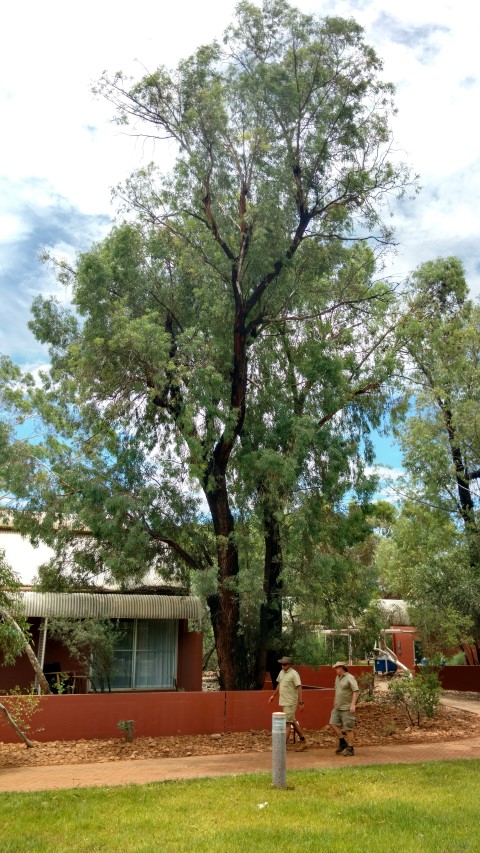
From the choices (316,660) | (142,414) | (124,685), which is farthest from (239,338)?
(124,685)

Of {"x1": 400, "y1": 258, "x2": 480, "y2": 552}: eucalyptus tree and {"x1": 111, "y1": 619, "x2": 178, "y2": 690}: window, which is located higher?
{"x1": 400, "y1": 258, "x2": 480, "y2": 552}: eucalyptus tree

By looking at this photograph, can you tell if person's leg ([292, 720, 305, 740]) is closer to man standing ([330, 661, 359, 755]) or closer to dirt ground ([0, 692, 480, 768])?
dirt ground ([0, 692, 480, 768])

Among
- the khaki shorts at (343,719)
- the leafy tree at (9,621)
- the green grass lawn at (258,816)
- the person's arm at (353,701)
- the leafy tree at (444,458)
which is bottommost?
the green grass lawn at (258,816)

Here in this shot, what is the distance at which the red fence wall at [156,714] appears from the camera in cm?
1298

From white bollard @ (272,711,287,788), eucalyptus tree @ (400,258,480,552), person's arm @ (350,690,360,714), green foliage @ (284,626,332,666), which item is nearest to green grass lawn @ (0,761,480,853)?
white bollard @ (272,711,287,788)

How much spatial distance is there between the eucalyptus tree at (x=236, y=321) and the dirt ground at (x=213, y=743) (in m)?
2.56

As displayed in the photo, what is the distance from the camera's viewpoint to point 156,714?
1373cm

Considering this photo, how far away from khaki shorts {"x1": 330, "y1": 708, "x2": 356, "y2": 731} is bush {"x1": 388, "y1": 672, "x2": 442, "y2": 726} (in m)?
3.63

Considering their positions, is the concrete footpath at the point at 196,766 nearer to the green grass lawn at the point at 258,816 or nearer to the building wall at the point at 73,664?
the green grass lawn at the point at 258,816

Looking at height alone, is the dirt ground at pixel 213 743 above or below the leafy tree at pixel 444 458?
below

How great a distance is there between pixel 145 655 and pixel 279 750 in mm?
11682

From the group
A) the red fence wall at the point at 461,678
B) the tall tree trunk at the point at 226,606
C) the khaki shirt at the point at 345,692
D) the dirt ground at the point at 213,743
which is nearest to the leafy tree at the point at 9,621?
the dirt ground at the point at 213,743

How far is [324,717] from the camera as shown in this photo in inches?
603

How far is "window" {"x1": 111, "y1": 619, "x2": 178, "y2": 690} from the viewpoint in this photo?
19.9 meters
